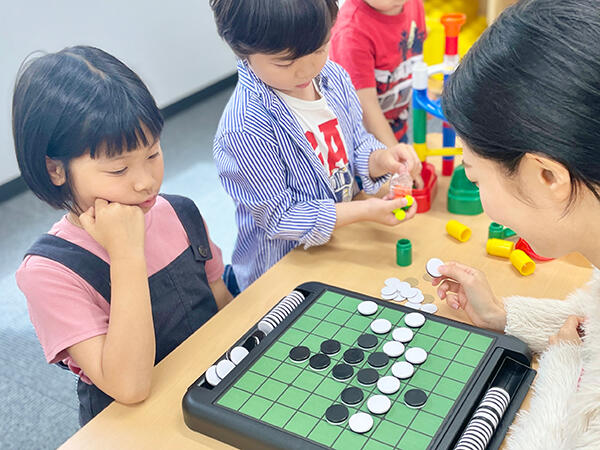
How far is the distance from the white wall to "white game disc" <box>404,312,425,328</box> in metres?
1.97

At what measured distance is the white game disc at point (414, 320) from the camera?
0.89 meters

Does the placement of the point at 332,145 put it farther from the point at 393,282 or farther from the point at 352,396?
the point at 352,396

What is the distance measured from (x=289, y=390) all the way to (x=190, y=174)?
91.4 inches

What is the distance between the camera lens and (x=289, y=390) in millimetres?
796

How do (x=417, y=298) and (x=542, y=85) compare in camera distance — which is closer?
(x=542, y=85)

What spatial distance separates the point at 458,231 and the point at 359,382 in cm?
45

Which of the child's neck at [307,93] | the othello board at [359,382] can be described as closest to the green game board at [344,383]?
the othello board at [359,382]

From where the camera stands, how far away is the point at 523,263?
1.04 meters

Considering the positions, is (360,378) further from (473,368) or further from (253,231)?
(253,231)

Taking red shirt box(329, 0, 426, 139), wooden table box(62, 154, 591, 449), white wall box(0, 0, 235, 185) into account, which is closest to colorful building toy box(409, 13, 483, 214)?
wooden table box(62, 154, 591, 449)

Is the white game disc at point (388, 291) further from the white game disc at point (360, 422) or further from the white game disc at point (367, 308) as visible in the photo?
the white game disc at point (360, 422)

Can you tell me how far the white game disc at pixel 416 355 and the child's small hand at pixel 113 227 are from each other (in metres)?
0.42

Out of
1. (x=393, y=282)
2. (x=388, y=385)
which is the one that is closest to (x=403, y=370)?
(x=388, y=385)

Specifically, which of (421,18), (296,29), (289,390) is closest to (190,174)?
(421,18)
